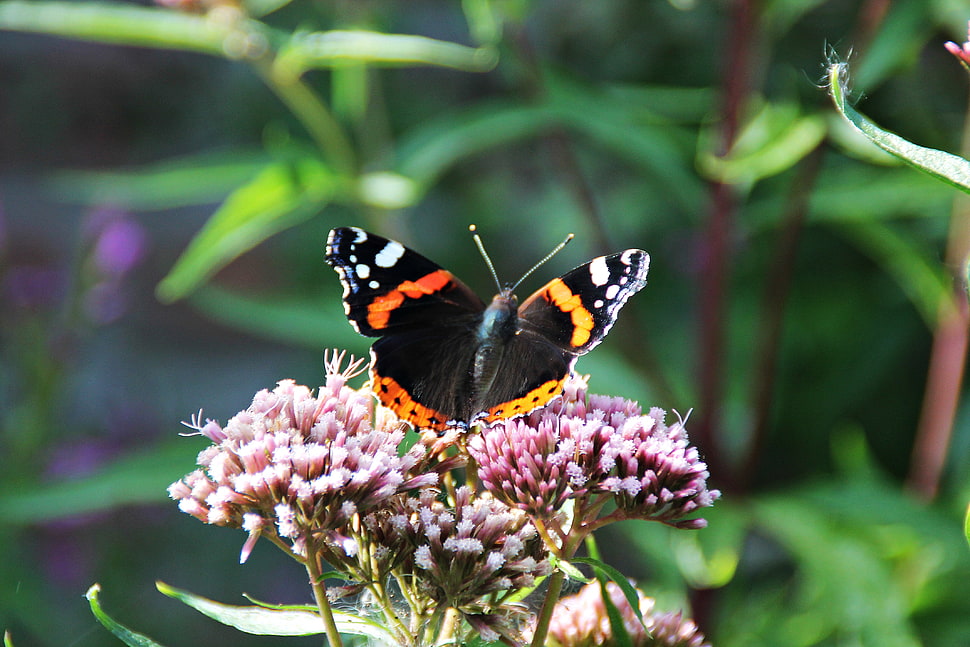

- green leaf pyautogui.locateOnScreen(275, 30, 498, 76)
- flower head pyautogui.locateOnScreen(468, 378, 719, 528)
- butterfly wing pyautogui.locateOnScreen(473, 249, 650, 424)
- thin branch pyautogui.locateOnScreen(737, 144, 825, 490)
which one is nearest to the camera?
flower head pyautogui.locateOnScreen(468, 378, 719, 528)

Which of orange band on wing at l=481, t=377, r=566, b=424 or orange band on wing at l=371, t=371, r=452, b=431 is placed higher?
orange band on wing at l=371, t=371, r=452, b=431

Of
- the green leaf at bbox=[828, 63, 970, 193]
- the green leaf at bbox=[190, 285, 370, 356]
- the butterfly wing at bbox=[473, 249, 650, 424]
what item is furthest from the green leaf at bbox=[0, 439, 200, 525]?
the green leaf at bbox=[828, 63, 970, 193]

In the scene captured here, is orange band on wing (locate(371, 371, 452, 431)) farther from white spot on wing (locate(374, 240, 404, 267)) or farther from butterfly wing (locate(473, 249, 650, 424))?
white spot on wing (locate(374, 240, 404, 267))

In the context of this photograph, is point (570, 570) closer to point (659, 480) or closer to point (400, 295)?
point (659, 480)

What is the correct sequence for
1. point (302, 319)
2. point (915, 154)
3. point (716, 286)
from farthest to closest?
point (302, 319) < point (716, 286) < point (915, 154)

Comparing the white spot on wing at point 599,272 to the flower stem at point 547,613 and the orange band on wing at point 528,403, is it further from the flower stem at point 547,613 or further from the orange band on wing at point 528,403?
the flower stem at point 547,613

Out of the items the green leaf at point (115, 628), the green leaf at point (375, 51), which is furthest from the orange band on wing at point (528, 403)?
the green leaf at point (375, 51)

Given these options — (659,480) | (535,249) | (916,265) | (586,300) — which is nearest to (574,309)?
(586,300)
